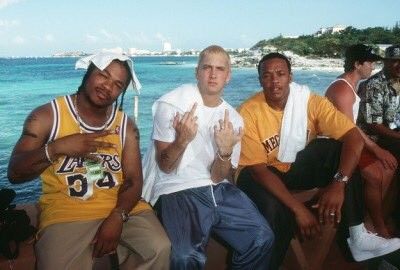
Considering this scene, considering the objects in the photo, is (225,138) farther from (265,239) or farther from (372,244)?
(372,244)

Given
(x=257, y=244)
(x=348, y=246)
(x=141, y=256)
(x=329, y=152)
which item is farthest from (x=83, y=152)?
(x=348, y=246)

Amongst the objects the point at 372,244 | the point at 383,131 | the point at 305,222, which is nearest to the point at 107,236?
the point at 305,222

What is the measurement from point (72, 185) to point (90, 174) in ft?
0.51

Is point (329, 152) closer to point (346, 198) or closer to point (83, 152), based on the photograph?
point (346, 198)

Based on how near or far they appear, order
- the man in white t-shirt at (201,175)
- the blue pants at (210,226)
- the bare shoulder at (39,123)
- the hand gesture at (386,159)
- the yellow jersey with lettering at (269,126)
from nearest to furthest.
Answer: the bare shoulder at (39,123)
the blue pants at (210,226)
the man in white t-shirt at (201,175)
the yellow jersey with lettering at (269,126)
the hand gesture at (386,159)

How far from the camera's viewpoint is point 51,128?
285cm

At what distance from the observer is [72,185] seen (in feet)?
9.37

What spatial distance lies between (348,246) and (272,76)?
1878mm

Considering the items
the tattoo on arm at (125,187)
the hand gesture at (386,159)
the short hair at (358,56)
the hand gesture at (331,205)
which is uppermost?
the short hair at (358,56)

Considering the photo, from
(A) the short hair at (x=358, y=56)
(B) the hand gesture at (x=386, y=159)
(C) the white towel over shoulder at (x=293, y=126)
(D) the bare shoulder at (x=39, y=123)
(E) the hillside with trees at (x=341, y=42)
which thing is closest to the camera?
(D) the bare shoulder at (x=39, y=123)

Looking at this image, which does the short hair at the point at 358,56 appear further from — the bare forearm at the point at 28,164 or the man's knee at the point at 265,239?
the bare forearm at the point at 28,164

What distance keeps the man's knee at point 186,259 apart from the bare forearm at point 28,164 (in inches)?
44.9

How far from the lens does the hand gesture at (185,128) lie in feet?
10.2

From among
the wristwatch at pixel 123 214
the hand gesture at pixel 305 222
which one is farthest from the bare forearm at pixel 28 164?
the hand gesture at pixel 305 222
